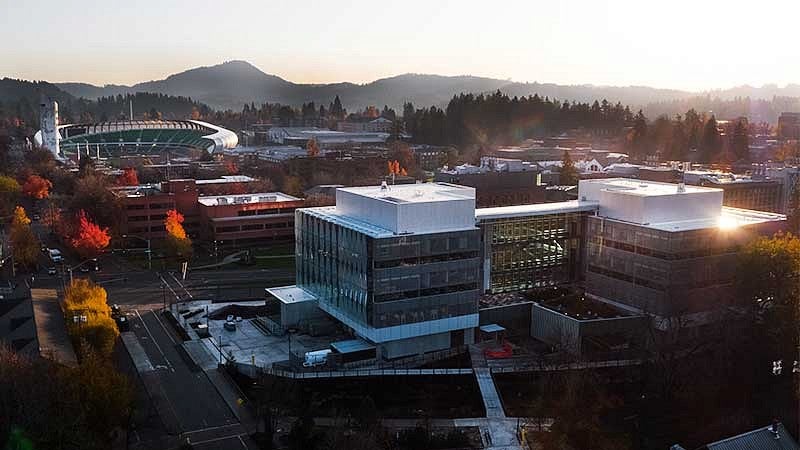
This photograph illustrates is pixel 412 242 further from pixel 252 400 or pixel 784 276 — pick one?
pixel 784 276

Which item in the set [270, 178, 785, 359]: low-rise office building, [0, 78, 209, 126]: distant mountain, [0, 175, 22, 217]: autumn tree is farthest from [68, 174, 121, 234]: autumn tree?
[0, 78, 209, 126]: distant mountain

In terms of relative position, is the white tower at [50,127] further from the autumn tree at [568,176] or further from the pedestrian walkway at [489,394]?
the pedestrian walkway at [489,394]

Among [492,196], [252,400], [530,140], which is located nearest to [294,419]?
[252,400]

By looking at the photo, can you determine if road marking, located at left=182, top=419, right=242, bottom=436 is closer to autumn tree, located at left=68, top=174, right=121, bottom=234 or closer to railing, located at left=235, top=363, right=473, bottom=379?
railing, located at left=235, top=363, right=473, bottom=379

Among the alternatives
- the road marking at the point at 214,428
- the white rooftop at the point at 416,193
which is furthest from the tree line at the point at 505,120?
the road marking at the point at 214,428

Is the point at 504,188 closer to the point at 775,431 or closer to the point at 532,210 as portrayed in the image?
the point at 532,210
